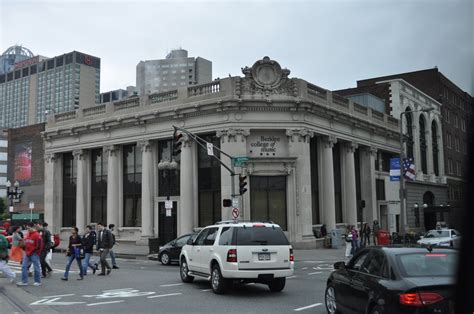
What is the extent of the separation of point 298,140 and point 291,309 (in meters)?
21.6

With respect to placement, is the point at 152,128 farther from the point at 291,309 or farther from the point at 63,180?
the point at 291,309

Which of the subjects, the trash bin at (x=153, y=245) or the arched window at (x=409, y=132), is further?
the arched window at (x=409, y=132)

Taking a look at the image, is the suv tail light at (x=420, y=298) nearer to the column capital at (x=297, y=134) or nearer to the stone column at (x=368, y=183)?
the column capital at (x=297, y=134)

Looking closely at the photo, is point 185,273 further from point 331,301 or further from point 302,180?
point 302,180

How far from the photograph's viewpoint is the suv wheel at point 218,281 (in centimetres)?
1278

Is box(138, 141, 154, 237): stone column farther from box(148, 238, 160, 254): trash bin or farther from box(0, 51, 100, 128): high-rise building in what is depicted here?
box(0, 51, 100, 128): high-rise building

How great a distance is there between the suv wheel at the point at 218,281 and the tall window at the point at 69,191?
99.7ft

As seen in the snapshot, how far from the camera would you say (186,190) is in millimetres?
32781

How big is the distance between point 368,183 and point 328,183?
26.7 feet

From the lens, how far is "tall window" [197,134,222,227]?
3250 cm

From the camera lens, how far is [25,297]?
41.3 feet

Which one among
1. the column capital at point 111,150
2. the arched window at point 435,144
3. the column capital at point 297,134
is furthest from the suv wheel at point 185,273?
the arched window at point 435,144

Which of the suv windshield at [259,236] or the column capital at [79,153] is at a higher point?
the column capital at [79,153]

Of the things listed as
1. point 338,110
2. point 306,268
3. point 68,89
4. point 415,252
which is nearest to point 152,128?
point 338,110
